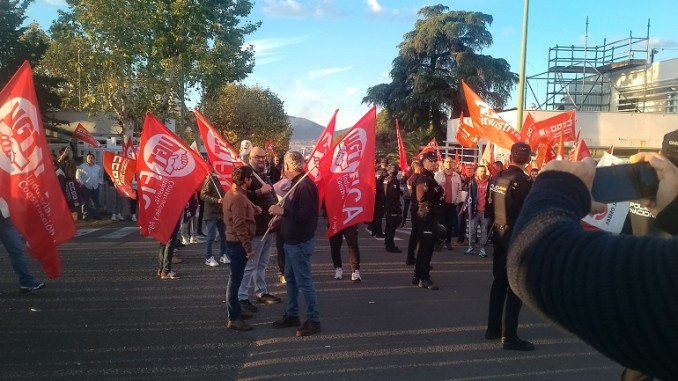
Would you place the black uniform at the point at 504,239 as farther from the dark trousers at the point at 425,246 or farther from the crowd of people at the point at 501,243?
the dark trousers at the point at 425,246

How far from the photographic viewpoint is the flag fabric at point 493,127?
1152 cm

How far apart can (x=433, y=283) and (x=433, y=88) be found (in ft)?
103

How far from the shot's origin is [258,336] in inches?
244

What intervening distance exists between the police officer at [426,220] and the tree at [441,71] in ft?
101

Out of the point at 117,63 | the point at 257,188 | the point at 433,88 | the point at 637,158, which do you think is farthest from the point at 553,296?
the point at 433,88

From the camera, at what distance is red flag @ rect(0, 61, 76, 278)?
6387 millimetres

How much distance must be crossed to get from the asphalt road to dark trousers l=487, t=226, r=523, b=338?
24cm

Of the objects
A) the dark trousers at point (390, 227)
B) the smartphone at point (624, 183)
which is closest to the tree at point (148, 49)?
the dark trousers at point (390, 227)

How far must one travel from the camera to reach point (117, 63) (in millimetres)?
25000

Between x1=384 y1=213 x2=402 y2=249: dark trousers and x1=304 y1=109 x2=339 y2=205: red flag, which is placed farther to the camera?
x1=384 y1=213 x2=402 y2=249: dark trousers

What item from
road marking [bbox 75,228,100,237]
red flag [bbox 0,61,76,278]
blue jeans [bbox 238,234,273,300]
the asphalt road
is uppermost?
red flag [bbox 0,61,76,278]

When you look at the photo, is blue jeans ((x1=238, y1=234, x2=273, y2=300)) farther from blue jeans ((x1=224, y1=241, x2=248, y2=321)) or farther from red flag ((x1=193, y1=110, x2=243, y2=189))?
red flag ((x1=193, y1=110, x2=243, y2=189))

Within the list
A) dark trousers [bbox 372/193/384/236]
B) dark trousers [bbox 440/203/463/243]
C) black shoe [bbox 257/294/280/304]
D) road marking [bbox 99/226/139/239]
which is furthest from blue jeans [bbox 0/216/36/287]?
dark trousers [bbox 440/203/463/243]

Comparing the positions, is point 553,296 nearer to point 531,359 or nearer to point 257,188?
point 531,359
